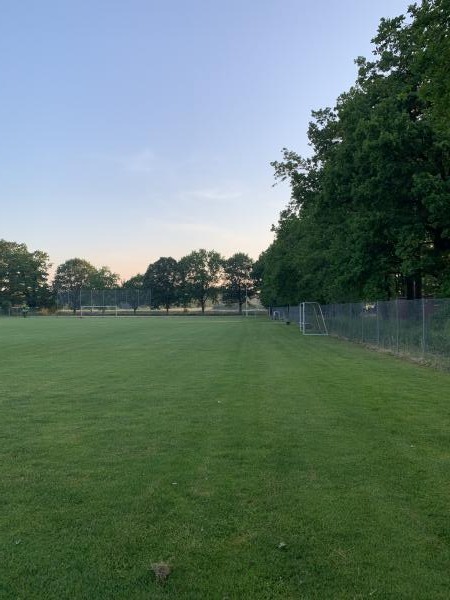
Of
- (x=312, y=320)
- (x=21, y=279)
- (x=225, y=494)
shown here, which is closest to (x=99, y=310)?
(x=21, y=279)

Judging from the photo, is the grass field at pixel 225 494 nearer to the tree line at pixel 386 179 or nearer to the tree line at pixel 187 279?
the tree line at pixel 386 179

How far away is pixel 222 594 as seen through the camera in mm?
3436

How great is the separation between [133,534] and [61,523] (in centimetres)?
67

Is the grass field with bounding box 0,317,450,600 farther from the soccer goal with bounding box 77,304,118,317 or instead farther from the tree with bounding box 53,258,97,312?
the tree with bounding box 53,258,97,312

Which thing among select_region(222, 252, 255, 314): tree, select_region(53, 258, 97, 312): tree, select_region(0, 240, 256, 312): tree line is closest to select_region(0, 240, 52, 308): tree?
select_region(0, 240, 256, 312): tree line

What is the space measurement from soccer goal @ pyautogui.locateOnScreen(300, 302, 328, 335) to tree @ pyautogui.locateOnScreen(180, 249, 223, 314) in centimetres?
10305

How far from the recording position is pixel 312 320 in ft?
141

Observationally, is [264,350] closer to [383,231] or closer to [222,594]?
[383,231]

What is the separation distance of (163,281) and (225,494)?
5694 inches

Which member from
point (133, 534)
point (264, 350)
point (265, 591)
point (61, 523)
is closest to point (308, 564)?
point (265, 591)

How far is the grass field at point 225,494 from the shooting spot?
3641 millimetres

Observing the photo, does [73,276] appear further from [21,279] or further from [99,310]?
[99,310]

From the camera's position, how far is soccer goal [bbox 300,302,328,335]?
38.8 metres

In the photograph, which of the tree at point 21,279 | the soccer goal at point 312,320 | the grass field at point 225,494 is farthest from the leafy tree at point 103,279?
the grass field at point 225,494
